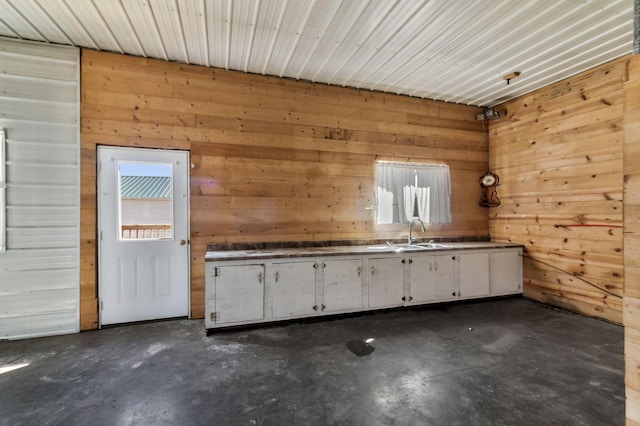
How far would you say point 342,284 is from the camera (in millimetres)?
3621

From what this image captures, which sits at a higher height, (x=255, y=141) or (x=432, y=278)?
(x=255, y=141)

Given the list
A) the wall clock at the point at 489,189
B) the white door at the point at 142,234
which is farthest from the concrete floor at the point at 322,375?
the wall clock at the point at 489,189

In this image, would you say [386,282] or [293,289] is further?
[386,282]

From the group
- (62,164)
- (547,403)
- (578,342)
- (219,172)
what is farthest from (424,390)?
(62,164)

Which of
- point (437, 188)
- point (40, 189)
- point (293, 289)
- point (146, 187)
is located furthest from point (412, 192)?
point (40, 189)

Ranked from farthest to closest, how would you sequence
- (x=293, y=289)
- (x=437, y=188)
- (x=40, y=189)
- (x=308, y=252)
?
(x=437, y=188) < (x=308, y=252) < (x=293, y=289) < (x=40, y=189)

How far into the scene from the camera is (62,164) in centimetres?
326

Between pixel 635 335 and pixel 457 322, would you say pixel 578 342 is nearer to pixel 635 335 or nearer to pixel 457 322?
pixel 457 322

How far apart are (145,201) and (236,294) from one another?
A: 1.58 meters

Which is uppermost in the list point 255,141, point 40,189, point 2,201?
point 255,141

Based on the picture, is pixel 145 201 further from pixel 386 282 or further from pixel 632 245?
pixel 632 245

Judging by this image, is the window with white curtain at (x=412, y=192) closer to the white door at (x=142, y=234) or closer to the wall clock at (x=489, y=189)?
the wall clock at (x=489, y=189)

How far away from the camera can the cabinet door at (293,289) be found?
3.37 m

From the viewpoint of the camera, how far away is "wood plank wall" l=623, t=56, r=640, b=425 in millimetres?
933
